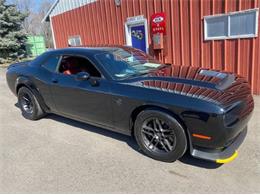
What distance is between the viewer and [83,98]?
408cm

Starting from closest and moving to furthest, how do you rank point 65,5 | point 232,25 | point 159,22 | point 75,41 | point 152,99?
1. point 152,99
2. point 232,25
3. point 159,22
4. point 65,5
5. point 75,41

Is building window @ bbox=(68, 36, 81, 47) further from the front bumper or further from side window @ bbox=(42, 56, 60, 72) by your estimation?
the front bumper

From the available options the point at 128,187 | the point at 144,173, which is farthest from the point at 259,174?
the point at 128,187

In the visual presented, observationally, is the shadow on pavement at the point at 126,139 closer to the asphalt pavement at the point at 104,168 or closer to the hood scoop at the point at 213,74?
the asphalt pavement at the point at 104,168

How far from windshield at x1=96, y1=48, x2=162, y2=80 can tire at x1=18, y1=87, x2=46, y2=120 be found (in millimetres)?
2077

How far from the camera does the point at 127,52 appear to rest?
438 cm

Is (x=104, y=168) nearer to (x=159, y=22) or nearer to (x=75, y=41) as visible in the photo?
(x=159, y=22)

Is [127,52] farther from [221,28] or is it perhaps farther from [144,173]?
[221,28]

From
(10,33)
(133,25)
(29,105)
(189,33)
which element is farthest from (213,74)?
(10,33)

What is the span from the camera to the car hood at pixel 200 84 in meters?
3.02

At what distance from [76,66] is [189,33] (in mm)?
4023

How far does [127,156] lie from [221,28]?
15.0ft

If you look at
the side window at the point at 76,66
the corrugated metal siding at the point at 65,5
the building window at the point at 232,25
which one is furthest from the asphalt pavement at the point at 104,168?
the corrugated metal siding at the point at 65,5

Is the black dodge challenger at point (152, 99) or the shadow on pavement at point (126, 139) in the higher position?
the black dodge challenger at point (152, 99)
